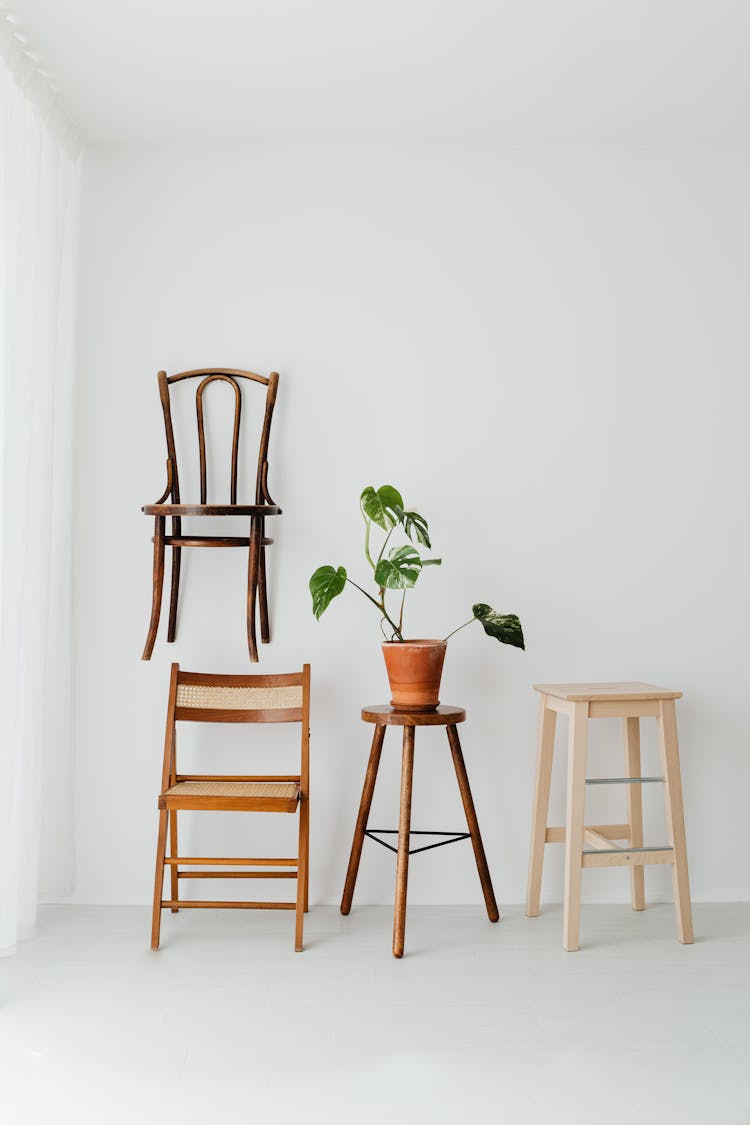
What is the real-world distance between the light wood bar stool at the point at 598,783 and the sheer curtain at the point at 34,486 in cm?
152

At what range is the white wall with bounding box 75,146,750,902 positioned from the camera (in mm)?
3201

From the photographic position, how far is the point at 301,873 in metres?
2.77

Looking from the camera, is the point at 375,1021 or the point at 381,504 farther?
the point at 381,504

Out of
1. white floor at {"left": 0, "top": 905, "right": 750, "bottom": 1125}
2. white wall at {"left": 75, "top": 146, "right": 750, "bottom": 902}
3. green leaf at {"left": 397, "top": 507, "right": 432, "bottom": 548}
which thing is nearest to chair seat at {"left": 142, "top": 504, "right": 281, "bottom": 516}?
white wall at {"left": 75, "top": 146, "right": 750, "bottom": 902}

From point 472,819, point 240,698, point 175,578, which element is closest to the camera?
point 472,819

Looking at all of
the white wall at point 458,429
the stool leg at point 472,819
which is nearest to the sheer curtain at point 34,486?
the white wall at point 458,429

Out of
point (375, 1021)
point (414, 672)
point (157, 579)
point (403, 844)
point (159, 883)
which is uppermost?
point (157, 579)

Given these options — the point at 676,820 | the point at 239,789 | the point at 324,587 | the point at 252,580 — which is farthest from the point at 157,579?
the point at 676,820

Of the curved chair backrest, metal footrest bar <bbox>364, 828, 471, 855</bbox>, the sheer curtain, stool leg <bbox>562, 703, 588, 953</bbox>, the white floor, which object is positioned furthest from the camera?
the curved chair backrest

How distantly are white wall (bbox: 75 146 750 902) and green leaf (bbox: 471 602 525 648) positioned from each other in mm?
361

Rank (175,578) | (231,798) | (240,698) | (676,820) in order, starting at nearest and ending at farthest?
(231,798) → (676,820) → (240,698) → (175,578)

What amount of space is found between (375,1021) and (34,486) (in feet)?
5.73

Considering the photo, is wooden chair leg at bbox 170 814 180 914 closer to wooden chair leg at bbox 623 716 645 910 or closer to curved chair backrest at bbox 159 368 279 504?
curved chair backrest at bbox 159 368 279 504

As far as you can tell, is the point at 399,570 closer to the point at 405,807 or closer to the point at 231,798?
the point at 405,807
